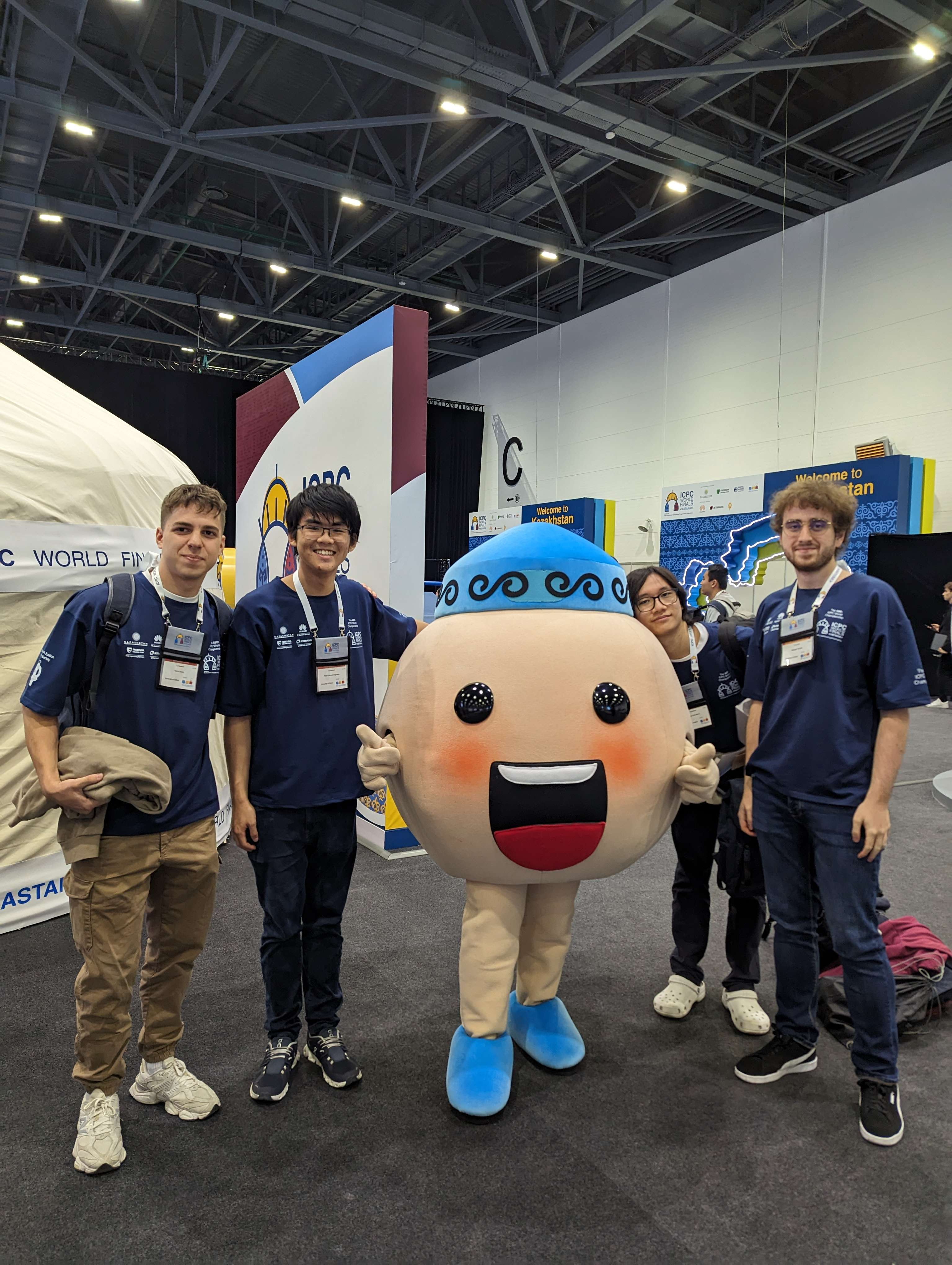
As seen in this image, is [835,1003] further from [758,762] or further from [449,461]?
[449,461]

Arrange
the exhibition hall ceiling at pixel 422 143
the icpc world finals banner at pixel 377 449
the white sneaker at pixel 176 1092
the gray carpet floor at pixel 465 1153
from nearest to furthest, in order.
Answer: the gray carpet floor at pixel 465 1153 → the white sneaker at pixel 176 1092 → the icpc world finals banner at pixel 377 449 → the exhibition hall ceiling at pixel 422 143

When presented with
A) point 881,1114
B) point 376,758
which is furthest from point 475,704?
point 881,1114

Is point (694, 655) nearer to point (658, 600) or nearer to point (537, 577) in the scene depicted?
point (658, 600)

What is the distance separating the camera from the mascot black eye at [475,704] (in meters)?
1.87

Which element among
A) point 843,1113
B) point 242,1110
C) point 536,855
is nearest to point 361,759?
point 536,855

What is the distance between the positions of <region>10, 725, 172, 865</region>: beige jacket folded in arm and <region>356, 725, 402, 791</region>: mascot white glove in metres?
0.44

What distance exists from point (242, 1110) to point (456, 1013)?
0.72m

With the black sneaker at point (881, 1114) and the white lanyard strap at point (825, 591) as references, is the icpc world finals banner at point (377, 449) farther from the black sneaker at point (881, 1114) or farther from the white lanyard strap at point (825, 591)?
the black sneaker at point (881, 1114)

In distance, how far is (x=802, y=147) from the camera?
8.17 metres

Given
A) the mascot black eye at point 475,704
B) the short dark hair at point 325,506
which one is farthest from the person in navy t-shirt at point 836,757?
the short dark hair at point 325,506

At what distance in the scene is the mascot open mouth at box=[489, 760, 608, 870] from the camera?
6.02ft

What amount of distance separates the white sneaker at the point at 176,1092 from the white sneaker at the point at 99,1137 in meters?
0.16

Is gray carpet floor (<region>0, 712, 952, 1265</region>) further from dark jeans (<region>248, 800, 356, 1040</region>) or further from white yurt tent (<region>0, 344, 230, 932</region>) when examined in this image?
white yurt tent (<region>0, 344, 230, 932</region>)

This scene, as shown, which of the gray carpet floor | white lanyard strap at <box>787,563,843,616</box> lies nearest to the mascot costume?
the gray carpet floor
